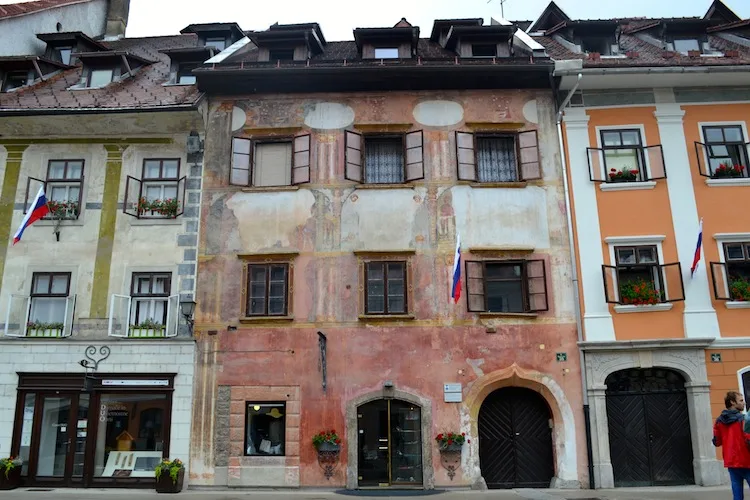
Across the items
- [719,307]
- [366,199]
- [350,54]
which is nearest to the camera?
[719,307]

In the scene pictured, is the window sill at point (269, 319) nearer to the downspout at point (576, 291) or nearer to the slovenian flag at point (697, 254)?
the downspout at point (576, 291)

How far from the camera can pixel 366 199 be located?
16.7m

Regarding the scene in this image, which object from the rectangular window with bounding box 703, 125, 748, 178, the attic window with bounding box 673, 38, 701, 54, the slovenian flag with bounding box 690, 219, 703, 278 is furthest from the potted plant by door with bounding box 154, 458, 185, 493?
the attic window with bounding box 673, 38, 701, 54

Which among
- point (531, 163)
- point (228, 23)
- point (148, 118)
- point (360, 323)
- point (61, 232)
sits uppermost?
point (228, 23)

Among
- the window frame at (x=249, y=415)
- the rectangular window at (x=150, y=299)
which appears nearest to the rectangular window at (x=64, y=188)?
the rectangular window at (x=150, y=299)

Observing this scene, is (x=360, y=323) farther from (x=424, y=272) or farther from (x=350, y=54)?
(x=350, y=54)

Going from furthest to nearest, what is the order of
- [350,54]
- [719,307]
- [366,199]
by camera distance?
1. [350,54]
2. [366,199]
3. [719,307]

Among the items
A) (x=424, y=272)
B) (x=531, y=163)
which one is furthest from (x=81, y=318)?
(x=531, y=163)

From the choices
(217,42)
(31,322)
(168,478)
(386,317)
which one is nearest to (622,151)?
(386,317)

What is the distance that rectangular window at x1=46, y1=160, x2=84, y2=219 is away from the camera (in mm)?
17000

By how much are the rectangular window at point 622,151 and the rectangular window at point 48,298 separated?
1427 centimetres

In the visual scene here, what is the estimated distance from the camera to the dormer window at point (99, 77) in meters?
19.1

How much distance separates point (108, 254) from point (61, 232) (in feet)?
4.69

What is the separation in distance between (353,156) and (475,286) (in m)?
4.61
